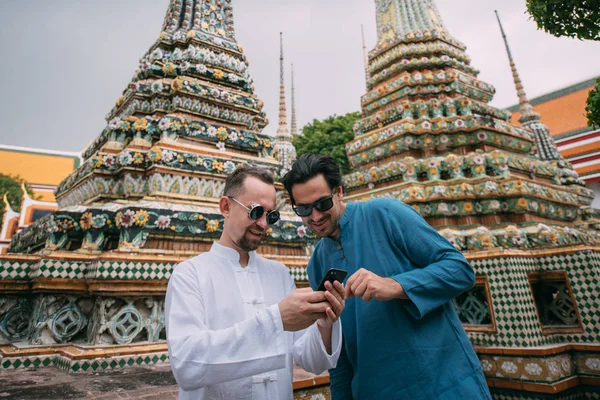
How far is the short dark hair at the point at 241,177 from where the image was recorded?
176 centimetres

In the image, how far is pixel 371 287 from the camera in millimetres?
1453

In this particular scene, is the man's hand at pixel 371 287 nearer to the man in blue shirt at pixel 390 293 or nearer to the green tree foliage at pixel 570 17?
the man in blue shirt at pixel 390 293

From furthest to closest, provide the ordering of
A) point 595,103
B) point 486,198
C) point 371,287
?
point 486,198
point 595,103
point 371,287

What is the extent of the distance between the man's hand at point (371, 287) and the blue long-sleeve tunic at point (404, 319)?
0.05 meters

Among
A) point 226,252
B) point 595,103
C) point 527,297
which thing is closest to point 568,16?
point 595,103

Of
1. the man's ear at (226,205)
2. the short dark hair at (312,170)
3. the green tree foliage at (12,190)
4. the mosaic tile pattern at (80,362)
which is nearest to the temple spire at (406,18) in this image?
the short dark hair at (312,170)

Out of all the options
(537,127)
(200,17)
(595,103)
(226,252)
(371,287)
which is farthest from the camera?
(537,127)

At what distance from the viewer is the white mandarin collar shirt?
48.8 inches

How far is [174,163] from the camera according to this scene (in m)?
5.11

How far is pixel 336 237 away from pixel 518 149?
6733mm

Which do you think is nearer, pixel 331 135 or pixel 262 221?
pixel 262 221

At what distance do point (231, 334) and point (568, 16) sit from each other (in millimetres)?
3983

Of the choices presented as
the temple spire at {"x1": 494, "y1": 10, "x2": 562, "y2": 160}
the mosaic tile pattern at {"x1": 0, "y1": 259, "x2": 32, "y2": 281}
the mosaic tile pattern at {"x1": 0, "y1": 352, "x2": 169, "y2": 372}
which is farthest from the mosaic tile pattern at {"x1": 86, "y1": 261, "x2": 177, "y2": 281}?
the temple spire at {"x1": 494, "y1": 10, "x2": 562, "y2": 160}

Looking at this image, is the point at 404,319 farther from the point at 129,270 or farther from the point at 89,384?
the point at 129,270
